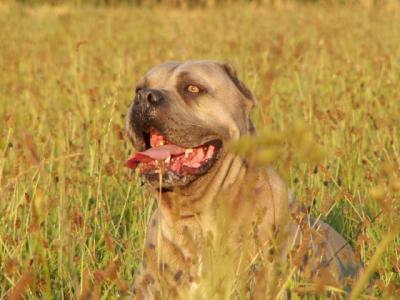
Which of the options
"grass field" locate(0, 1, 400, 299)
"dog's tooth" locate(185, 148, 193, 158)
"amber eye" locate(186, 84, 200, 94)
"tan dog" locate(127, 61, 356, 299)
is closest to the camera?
"grass field" locate(0, 1, 400, 299)

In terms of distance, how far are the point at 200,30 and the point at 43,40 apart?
7.15 ft

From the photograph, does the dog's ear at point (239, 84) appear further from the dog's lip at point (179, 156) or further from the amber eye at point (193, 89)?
the dog's lip at point (179, 156)

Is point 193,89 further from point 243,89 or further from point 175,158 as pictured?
point 175,158

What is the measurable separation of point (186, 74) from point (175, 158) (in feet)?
1.55

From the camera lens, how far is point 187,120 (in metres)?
3.91

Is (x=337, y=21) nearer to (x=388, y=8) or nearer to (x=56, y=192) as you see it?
(x=388, y=8)

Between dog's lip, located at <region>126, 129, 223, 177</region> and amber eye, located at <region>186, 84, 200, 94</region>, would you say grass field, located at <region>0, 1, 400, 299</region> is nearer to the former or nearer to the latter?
dog's lip, located at <region>126, 129, 223, 177</region>

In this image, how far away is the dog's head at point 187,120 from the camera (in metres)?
3.78

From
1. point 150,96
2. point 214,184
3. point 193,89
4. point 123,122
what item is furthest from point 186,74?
point 123,122

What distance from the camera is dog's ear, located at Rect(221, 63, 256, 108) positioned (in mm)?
4168

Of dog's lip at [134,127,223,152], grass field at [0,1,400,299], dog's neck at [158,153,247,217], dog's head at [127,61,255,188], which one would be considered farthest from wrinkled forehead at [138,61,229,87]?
dog's neck at [158,153,247,217]

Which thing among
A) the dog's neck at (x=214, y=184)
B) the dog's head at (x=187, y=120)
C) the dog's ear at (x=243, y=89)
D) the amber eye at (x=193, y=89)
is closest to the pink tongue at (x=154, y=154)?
the dog's head at (x=187, y=120)

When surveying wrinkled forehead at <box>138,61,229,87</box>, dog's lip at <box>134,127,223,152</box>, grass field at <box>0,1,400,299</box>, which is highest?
wrinkled forehead at <box>138,61,229,87</box>

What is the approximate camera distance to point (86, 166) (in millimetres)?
5273
